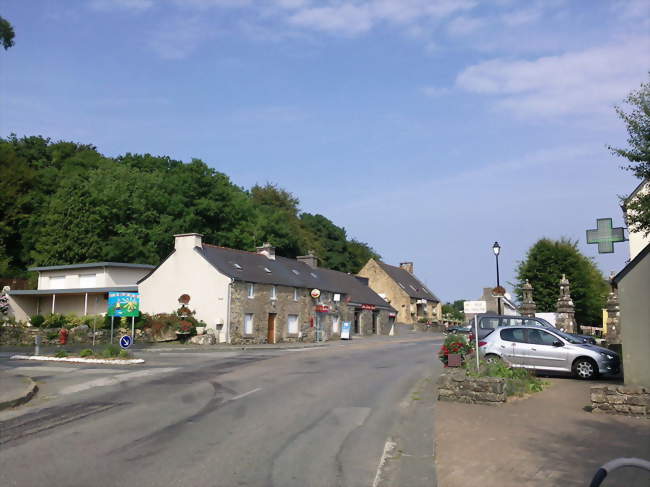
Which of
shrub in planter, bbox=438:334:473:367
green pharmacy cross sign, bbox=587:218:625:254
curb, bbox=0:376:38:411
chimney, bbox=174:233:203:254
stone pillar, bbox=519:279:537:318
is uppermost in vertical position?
chimney, bbox=174:233:203:254

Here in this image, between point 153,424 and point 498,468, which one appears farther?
point 153,424

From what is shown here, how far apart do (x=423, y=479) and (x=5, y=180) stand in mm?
55068

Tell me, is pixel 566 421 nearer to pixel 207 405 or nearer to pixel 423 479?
pixel 423 479

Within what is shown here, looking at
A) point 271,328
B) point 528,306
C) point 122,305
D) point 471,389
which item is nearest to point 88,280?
point 271,328

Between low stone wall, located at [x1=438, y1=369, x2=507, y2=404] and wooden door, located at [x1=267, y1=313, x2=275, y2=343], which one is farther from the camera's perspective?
wooden door, located at [x1=267, y1=313, x2=275, y2=343]

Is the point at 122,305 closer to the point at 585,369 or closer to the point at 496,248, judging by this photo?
the point at 496,248

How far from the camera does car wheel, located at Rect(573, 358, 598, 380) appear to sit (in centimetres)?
1622

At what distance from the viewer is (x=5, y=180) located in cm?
5212

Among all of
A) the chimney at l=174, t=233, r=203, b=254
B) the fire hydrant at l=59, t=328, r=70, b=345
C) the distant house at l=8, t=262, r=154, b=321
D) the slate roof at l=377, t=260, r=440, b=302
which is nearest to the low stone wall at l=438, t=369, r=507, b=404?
the chimney at l=174, t=233, r=203, b=254

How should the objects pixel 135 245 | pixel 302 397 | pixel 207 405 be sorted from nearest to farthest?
pixel 207 405
pixel 302 397
pixel 135 245

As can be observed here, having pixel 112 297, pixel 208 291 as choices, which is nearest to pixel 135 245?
pixel 208 291

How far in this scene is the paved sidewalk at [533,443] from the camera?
271 inches

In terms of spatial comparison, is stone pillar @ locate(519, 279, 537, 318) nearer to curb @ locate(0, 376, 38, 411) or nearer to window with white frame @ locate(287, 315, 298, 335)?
window with white frame @ locate(287, 315, 298, 335)

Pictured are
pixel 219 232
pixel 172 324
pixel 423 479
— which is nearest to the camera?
pixel 423 479
